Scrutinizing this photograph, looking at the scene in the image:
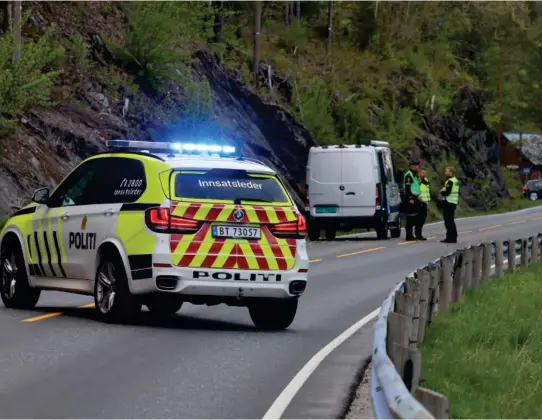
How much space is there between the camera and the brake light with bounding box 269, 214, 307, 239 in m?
15.0

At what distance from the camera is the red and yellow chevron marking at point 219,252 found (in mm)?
14633

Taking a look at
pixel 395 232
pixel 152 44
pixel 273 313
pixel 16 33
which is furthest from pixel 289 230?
pixel 395 232

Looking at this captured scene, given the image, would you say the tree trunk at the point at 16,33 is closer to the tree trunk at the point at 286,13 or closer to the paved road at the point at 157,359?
the paved road at the point at 157,359

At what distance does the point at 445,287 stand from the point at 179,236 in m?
4.26

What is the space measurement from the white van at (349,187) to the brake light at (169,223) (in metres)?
20.3

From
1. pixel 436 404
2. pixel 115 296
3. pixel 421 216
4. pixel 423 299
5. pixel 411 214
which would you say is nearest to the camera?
pixel 436 404

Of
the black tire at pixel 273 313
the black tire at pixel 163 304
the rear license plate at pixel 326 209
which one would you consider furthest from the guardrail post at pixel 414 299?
the rear license plate at pixel 326 209

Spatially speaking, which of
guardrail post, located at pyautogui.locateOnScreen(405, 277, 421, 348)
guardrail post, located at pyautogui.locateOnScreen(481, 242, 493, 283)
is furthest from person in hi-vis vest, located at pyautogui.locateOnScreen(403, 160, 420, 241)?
guardrail post, located at pyautogui.locateOnScreen(405, 277, 421, 348)

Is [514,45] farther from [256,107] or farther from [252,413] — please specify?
[252,413]

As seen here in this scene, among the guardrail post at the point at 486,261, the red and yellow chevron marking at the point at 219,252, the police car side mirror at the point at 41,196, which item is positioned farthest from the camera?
the guardrail post at the point at 486,261

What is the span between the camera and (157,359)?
40.9 ft

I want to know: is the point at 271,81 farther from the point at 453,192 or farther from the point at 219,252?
the point at 219,252

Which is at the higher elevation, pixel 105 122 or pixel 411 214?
pixel 105 122

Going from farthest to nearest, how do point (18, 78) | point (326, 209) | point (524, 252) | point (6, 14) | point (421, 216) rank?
point (326, 209) < point (421, 216) < point (6, 14) < point (524, 252) < point (18, 78)
